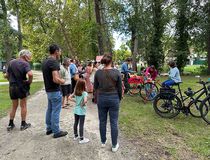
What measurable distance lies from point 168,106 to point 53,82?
11.5ft

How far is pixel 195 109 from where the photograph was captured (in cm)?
732

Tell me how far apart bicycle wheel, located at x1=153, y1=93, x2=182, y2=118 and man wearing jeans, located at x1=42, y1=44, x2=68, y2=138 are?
3.04 m

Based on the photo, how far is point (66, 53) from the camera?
1346 inches

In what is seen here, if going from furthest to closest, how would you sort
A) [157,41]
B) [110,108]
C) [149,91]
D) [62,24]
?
[157,41]
[62,24]
[149,91]
[110,108]

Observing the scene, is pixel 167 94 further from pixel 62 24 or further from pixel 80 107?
pixel 62 24

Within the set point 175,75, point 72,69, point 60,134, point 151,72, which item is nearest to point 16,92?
point 60,134

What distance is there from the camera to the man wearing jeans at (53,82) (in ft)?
17.0

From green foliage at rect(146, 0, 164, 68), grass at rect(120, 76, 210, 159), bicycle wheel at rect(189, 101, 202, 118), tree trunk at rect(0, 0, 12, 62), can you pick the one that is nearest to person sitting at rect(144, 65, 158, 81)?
grass at rect(120, 76, 210, 159)

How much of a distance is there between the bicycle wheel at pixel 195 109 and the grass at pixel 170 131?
0.15 m

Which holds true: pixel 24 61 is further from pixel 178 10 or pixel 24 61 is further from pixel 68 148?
pixel 178 10

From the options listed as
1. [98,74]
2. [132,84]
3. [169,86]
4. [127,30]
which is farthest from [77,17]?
[98,74]

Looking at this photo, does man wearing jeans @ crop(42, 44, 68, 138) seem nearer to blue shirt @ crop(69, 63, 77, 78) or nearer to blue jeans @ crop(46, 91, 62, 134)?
blue jeans @ crop(46, 91, 62, 134)

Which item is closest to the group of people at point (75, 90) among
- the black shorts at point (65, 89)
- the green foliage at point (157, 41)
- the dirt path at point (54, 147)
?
the dirt path at point (54, 147)

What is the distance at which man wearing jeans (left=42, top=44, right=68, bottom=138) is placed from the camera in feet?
17.0
